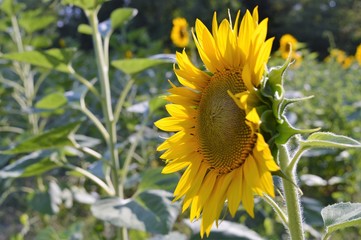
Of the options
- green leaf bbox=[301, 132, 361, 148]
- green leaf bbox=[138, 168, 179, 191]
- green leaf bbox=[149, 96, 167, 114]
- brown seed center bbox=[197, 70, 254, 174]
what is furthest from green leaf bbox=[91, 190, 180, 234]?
green leaf bbox=[301, 132, 361, 148]

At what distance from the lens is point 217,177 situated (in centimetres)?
75

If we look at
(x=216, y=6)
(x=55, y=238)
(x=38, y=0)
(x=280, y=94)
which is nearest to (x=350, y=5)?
(x=216, y=6)

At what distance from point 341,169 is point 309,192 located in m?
0.20

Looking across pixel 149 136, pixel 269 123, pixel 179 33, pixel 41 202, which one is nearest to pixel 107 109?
pixel 149 136

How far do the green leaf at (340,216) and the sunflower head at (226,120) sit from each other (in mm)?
110

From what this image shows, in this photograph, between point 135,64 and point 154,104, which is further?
point 154,104

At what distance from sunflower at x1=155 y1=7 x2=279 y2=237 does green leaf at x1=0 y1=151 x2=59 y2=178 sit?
0.77 metres

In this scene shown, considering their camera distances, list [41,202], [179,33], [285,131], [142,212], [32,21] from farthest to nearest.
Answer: [179,33] → [32,21] → [41,202] → [142,212] → [285,131]

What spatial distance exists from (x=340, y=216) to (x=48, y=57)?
960 mm

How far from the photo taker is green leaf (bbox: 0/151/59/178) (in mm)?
1486

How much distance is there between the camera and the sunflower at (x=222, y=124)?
652 millimetres

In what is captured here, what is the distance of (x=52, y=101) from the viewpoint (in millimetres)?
1572

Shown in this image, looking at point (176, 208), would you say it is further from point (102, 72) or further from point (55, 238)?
point (55, 238)

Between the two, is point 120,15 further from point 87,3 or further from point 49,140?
point 49,140
